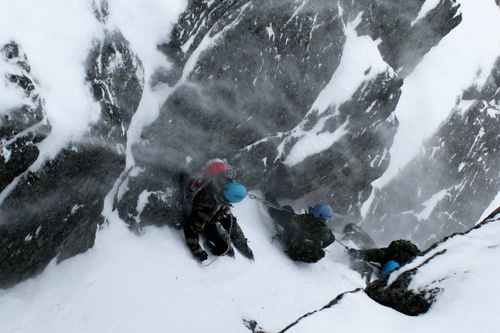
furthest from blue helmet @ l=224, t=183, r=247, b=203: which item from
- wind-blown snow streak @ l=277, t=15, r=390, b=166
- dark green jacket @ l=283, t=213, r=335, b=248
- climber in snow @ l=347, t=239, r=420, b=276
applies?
climber in snow @ l=347, t=239, r=420, b=276

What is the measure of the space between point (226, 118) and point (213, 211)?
2392 mm

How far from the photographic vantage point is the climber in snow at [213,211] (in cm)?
999

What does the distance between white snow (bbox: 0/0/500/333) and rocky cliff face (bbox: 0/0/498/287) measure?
28 cm

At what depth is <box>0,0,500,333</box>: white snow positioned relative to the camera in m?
4.88

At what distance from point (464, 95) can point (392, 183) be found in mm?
5632

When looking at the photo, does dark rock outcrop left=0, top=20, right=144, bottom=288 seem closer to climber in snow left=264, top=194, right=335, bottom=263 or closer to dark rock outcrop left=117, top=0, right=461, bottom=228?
dark rock outcrop left=117, top=0, right=461, bottom=228

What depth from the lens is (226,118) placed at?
11.1 meters

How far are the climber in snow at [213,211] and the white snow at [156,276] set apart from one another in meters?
0.28

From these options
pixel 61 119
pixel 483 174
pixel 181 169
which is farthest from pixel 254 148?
pixel 483 174

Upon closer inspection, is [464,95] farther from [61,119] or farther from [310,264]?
[61,119]

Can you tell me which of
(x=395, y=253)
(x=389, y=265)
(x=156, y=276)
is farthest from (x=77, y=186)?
(x=395, y=253)

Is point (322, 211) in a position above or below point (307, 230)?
above

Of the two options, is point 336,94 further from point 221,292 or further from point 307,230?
point 221,292

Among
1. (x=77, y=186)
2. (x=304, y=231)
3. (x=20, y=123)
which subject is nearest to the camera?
(x=20, y=123)
